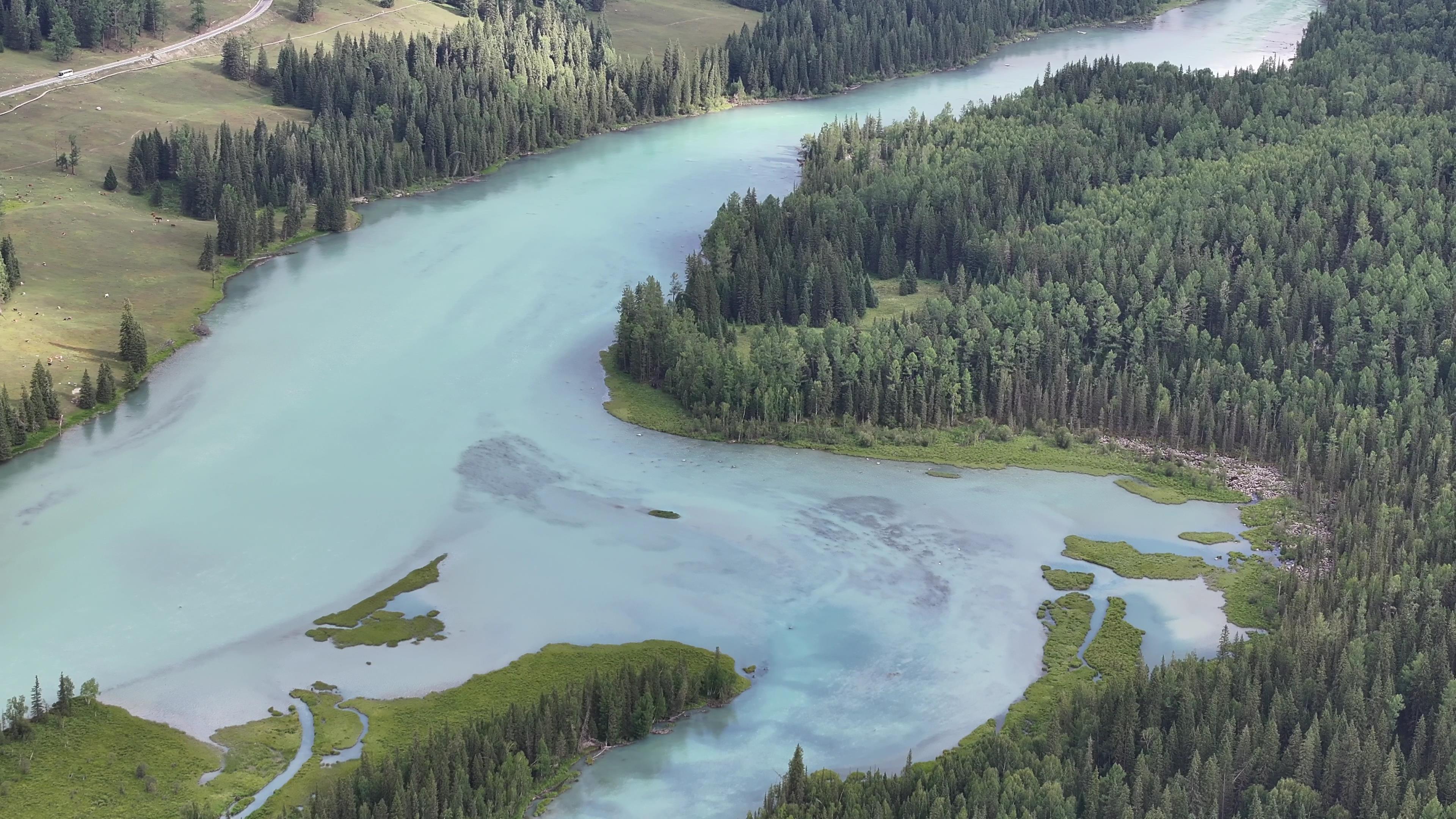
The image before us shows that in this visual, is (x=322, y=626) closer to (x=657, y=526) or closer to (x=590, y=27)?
(x=657, y=526)

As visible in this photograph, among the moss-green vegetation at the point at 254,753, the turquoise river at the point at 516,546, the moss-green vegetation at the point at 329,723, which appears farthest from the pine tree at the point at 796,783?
the moss-green vegetation at the point at 254,753

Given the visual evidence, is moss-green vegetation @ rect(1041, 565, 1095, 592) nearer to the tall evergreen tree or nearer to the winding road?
the winding road

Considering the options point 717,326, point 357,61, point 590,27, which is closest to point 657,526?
point 717,326

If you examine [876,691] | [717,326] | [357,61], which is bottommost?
[876,691]

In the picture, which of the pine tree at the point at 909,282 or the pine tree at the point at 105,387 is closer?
the pine tree at the point at 105,387

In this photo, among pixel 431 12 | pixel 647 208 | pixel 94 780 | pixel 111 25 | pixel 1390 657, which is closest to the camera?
pixel 94 780

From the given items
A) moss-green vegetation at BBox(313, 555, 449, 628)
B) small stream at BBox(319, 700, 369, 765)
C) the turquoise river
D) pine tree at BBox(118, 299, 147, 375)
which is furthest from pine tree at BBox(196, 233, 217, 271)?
small stream at BBox(319, 700, 369, 765)

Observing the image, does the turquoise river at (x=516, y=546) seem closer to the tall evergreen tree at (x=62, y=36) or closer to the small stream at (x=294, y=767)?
the small stream at (x=294, y=767)
